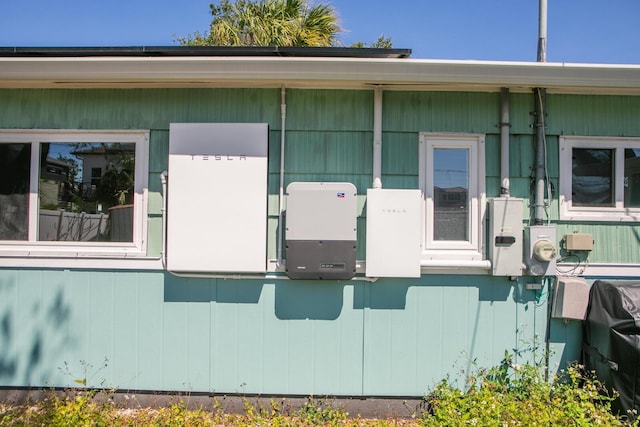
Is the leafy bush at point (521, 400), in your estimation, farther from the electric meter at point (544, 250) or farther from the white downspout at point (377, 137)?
the white downspout at point (377, 137)

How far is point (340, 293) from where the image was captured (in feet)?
9.98

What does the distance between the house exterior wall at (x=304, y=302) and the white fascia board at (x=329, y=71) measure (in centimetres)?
25

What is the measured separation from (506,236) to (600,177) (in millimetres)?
998

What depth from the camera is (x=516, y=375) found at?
302 cm

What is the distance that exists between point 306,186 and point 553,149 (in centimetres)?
201

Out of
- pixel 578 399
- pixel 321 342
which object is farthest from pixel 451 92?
pixel 578 399

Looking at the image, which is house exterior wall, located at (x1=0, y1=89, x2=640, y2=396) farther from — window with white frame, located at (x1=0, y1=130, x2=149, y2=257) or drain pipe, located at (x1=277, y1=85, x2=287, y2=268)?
window with white frame, located at (x1=0, y1=130, x2=149, y2=257)

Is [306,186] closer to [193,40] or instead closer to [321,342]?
[321,342]

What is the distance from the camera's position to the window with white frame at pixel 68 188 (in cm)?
313

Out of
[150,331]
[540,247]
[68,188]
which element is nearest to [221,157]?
[68,188]

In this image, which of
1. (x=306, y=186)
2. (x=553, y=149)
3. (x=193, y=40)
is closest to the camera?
(x=306, y=186)

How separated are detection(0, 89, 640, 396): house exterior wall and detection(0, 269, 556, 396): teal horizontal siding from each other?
0.01 m

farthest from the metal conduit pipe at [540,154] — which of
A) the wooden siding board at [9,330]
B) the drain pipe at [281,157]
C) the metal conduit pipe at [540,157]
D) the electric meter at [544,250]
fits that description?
the wooden siding board at [9,330]

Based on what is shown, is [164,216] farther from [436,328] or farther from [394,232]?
[436,328]
